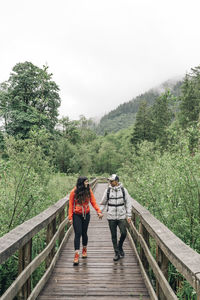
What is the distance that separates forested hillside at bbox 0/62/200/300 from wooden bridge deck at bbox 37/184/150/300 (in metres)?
0.65

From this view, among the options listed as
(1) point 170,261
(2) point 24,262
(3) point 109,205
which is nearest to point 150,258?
(1) point 170,261

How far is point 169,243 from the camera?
2658 millimetres

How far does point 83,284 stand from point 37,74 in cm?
2474

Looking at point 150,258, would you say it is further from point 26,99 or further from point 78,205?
point 26,99

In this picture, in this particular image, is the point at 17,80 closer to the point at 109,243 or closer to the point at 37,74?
the point at 37,74

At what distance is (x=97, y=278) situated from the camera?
399cm

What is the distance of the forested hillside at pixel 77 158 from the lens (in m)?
4.38

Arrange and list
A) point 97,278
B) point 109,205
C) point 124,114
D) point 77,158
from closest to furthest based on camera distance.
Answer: point 97,278 → point 109,205 → point 77,158 → point 124,114

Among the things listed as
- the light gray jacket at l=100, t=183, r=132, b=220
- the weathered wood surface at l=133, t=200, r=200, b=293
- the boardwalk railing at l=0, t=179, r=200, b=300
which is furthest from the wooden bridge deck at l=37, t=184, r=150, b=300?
the weathered wood surface at l=133, t=200, r=200, b=293

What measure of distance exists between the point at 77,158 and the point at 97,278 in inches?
1216

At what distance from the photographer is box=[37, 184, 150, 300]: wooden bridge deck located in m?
3.46

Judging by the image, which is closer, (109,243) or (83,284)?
(83,284)

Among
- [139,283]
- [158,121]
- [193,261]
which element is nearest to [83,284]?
[139,283]

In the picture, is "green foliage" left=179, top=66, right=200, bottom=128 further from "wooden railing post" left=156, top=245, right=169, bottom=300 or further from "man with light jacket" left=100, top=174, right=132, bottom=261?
"wooden railing post" left=156, top=245, right=169, bottom=300
